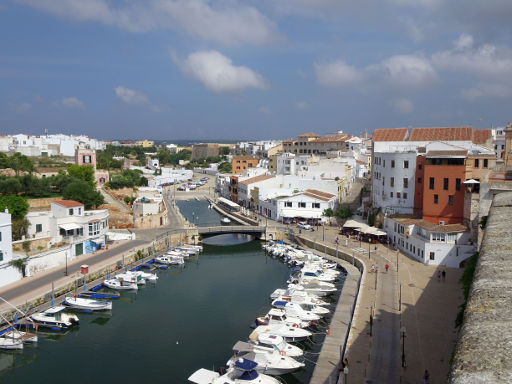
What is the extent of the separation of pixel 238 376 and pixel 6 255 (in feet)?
57.4

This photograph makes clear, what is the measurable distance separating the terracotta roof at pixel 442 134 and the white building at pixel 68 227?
103 feet

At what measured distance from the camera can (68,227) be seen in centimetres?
3241

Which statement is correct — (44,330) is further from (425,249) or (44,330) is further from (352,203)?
(352,203)

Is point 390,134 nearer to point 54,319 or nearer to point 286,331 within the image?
point 286,331

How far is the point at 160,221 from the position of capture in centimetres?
4491

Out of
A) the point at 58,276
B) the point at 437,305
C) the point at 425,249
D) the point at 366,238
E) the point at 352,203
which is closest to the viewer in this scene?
the point at 437,305

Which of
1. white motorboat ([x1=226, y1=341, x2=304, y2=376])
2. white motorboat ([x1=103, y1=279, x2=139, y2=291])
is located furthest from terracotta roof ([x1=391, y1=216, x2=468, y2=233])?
white motorboat ([x1=103, y1=279, x2=139, y2=291])

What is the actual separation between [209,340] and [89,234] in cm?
1689

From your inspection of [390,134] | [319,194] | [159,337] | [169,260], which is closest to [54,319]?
[159,337]

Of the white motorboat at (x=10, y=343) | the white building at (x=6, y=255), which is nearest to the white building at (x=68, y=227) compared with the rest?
the white building at (x=6, y=255)

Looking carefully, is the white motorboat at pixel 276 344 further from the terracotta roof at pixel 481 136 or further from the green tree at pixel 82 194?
the terracotta roof at pixel 481 136

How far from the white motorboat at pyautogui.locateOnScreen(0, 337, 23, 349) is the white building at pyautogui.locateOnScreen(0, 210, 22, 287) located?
655 centimetres

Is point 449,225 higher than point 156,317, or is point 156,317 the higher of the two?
point 449,225

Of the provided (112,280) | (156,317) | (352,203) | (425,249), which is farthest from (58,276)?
(352,203)
